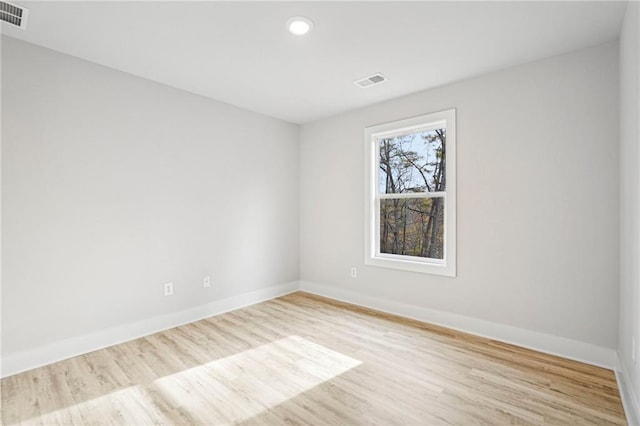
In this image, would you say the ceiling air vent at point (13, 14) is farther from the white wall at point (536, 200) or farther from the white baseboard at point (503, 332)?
the white baseboard at point (503, 332)

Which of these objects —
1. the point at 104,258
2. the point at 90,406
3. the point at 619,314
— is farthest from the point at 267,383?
the point at 619,314

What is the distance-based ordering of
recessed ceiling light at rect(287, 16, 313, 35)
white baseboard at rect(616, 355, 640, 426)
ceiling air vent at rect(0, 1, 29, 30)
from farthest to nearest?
recessed ceiling light at rect(287, 16, 313, 35) < ceiling air vent at rect(0, 1, 29, 30) < white baseboard at rect(616, 355, 640, 426)

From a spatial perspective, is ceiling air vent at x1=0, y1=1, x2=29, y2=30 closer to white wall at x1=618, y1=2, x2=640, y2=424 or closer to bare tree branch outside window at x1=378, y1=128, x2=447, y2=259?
bare tree branch outside window at x1=378, y1=128, x2=447, y2=259

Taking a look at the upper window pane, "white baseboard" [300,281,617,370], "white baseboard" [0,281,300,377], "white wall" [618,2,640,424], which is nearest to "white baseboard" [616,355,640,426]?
"white wall" [618,2,640,424]

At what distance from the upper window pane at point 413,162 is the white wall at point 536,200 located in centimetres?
28

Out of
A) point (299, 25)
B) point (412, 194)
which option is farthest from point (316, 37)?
point (412, 194)

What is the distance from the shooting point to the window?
3.25 m

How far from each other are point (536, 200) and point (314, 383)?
2.40 meters

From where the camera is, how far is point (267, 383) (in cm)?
221

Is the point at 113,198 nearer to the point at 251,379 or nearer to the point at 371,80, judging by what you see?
the point at 251,379

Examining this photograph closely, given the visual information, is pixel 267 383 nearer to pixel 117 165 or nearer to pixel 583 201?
pixel 117 165

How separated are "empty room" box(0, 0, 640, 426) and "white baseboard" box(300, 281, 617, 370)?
0.02m

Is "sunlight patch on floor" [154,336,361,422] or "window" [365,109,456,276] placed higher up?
"window" [365,109,456,276]

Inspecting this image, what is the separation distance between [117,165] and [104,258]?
2.84 feet
